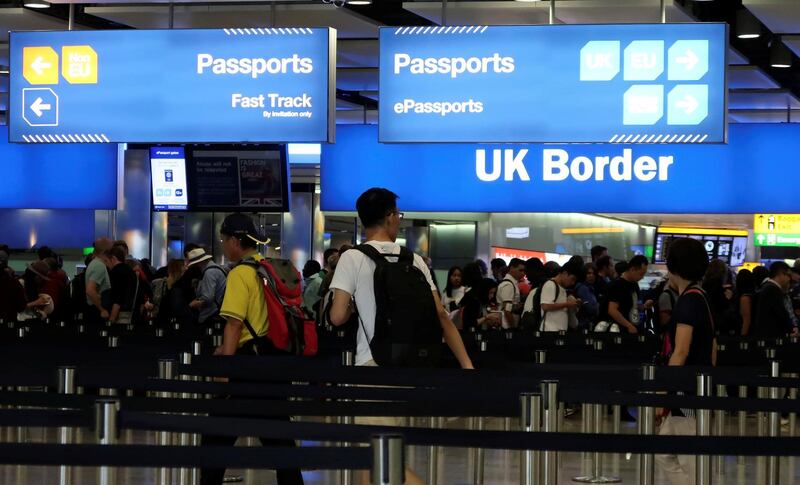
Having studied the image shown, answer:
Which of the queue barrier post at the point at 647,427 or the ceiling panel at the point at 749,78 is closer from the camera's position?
the queue barrier post at the point at 647,427

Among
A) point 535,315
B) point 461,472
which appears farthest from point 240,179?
point 461,472

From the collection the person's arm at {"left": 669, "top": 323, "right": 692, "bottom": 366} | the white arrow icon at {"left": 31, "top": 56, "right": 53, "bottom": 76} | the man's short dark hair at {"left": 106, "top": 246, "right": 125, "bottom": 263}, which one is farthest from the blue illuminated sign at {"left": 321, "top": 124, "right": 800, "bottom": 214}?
the person's arm at {"left": 669, "top": 323, "right": 692, "bottom": 366}

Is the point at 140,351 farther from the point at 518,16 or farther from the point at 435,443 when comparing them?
the point at 518,16

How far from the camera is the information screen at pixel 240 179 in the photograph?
55.7 feet

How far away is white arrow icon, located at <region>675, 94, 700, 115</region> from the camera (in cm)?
1184

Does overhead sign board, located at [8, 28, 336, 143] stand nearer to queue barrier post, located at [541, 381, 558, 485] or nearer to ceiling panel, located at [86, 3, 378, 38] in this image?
ceiling panel, located at [86, 3, 378, 38]

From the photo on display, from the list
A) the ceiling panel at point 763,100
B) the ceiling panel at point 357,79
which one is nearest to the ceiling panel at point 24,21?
the ceiling panel at point 357,79

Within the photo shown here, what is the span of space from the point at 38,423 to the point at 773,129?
1223 centimetres

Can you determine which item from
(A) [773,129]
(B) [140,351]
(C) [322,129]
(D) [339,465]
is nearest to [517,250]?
(A) [773,129]

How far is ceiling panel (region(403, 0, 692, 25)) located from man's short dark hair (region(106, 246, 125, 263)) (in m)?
3.78

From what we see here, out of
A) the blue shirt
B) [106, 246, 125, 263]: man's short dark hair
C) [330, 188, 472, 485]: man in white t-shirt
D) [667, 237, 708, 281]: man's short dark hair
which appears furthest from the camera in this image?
[106, 246, 125, 263]: man's short dark hair

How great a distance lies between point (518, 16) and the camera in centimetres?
1522

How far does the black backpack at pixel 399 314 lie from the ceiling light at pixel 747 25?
9921 millimetres

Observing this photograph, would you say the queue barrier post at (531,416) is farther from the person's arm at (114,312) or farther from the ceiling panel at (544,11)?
the ceiling panel at (544,11)
